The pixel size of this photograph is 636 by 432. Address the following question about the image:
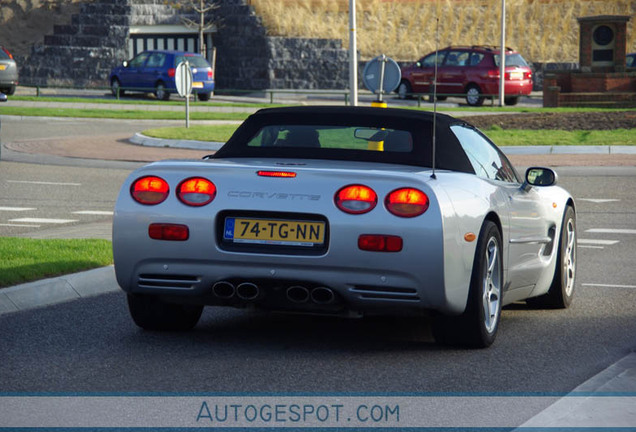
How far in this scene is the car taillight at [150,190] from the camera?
6785 millimetres

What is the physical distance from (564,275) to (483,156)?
3.95 ft

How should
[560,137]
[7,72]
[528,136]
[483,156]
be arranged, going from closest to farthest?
[483,156], [560,137], [528,136], [7,72]

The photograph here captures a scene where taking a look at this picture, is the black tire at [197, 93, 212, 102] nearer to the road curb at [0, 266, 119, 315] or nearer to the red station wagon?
the red station wagon

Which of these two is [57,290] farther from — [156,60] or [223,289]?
[156,60]

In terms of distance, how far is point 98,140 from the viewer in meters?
26.9

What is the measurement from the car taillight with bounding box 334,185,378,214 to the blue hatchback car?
1433 inches

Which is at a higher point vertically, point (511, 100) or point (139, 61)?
point (139, 61)

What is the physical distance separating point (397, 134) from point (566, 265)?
1.86 metres

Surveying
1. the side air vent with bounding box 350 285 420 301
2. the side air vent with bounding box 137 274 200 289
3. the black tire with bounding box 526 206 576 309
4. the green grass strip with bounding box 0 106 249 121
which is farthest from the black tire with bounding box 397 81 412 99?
the side air vent with bounding box 350 285 420 301

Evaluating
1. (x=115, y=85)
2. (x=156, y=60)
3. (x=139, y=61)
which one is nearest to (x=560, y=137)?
(x=156, y=60)

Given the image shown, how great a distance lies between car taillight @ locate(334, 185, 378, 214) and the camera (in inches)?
253

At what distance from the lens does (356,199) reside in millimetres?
6445

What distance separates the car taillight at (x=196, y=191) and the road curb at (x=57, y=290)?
6.17 feet

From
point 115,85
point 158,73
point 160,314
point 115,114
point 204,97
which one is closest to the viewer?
point 160,314
